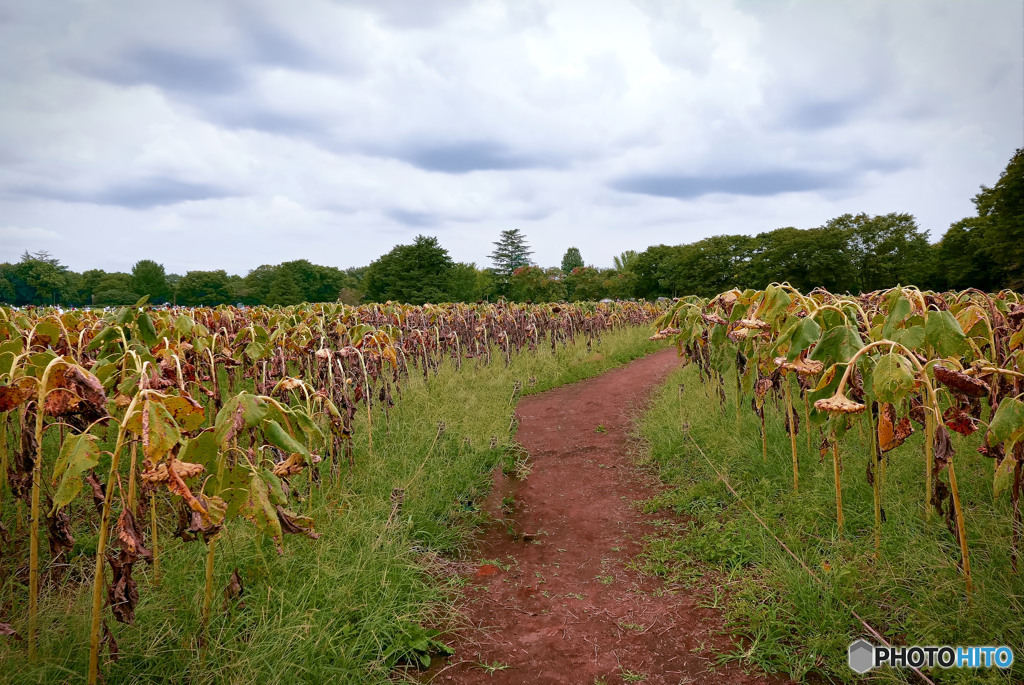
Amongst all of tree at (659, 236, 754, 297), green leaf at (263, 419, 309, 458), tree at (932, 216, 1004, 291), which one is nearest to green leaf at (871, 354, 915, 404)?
green leaf at (263, 419, 309, 458)

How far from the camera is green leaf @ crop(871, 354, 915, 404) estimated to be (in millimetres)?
2080

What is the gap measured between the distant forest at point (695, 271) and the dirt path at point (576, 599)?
107 ft

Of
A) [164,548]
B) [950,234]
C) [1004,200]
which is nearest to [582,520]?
[164,548]

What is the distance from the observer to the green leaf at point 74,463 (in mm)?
1731

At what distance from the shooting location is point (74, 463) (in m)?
1.74

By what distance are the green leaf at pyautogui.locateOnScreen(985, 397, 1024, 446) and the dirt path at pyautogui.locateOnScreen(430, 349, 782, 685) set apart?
152 cm

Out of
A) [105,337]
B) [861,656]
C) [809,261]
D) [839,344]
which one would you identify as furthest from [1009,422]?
[809,261]

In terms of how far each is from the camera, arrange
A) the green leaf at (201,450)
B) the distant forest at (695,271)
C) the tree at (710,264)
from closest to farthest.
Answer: the green leaf at (201,450) → the distant forest at (695,271) → the tree at (710,264)

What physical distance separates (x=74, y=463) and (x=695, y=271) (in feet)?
235

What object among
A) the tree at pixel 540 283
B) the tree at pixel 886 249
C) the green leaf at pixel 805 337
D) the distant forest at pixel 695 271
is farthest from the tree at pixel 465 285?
the green leaf at pixel 805 337

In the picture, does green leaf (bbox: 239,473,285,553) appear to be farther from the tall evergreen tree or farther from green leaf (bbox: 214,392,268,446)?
the tall evergreen tree

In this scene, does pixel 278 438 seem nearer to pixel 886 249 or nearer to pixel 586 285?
pixel 586 285

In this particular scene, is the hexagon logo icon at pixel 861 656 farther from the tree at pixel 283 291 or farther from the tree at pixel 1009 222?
the tree at pixel 283 291

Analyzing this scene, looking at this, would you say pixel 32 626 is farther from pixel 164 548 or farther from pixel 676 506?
pixel 676 506
